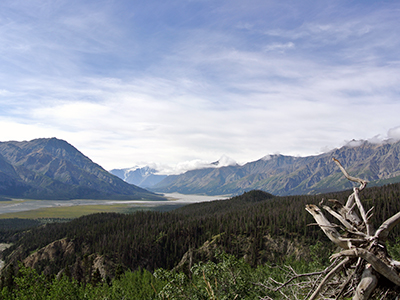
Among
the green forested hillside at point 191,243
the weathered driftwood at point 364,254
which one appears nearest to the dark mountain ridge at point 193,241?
the green forested hillside at point 191,243

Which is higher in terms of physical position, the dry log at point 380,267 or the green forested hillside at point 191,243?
the dry log at point 380,267

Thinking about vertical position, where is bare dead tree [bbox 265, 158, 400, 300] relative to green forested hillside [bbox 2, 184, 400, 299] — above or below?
above

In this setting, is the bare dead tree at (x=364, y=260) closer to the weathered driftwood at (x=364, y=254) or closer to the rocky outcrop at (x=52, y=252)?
the weathered driftwood at (x=364, y=254)

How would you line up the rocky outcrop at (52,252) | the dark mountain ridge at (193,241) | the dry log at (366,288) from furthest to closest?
the rocky outcrop at (52,252)
the dark mountain ridge at (193,241)
the dry log at (366,288)

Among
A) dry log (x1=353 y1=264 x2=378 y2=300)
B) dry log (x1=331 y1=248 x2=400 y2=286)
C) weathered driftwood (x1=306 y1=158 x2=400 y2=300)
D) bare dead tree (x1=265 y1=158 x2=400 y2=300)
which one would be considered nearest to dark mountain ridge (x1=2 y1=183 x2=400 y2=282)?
bare dead tree (x1=265 y1=158 x2=400 y2=300)

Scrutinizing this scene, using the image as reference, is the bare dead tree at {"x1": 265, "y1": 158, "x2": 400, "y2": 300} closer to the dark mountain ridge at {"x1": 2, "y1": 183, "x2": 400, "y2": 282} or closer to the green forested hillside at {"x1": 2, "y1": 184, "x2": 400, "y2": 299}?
the green forested hillside at {"x1": 2, "y1": 184, "x2": 400, "y2": 299}

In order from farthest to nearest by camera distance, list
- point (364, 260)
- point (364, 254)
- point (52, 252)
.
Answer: point (52, 252)
point (364, 260)
point (364, 254)

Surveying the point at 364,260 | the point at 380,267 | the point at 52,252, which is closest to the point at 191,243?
the point at 52,252

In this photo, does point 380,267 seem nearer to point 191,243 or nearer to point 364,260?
point 364,260

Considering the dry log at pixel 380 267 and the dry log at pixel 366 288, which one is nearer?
the dry log at pixel 380 267

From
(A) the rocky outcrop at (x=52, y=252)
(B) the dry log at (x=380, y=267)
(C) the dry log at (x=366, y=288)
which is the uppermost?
(B) the dry log at (x=380, y=267)

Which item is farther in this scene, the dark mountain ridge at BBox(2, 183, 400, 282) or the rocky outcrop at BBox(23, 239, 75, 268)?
the rocky outcrop at BBox(23, 239, 75, 268)

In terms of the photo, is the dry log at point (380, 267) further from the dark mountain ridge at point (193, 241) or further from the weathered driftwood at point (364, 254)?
the dark mountain ridge at point (193, 241)

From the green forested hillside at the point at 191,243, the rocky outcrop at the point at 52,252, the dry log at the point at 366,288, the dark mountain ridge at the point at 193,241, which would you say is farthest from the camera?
the rocky outcrop at the point at 52,252
